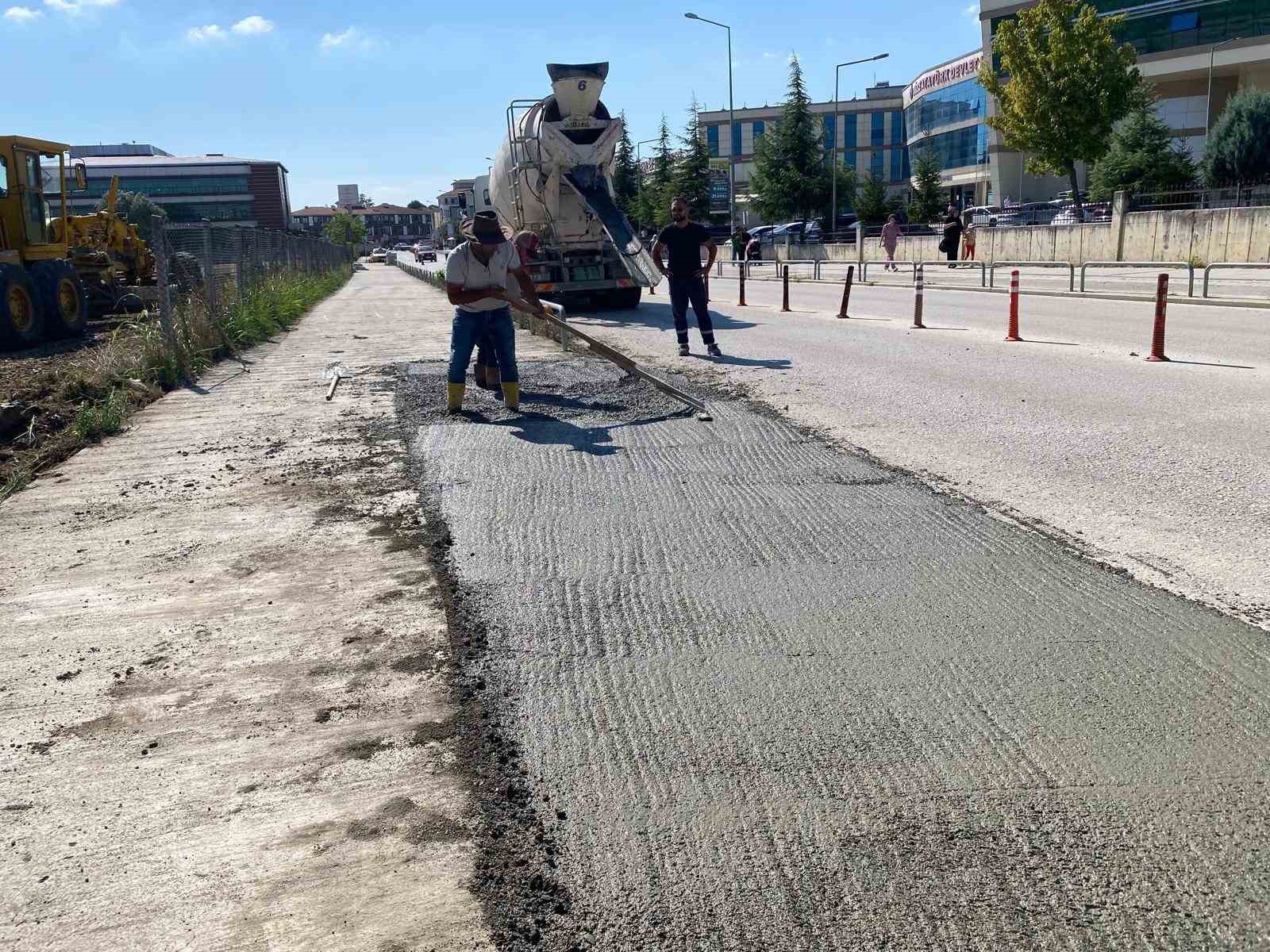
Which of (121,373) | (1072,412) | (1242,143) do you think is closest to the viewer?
(1072,412)

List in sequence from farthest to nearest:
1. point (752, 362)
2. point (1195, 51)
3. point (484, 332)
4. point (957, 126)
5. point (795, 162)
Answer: point (957, 126), point (795, 162), point (1195, 51), point (752, 362), point (484, 332)

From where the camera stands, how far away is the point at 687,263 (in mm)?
13492

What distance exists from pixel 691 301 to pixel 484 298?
4623mm

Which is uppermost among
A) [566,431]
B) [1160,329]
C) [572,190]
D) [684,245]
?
[572,190]

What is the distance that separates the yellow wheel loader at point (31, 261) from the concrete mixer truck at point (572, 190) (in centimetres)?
768

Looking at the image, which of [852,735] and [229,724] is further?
[229,724]

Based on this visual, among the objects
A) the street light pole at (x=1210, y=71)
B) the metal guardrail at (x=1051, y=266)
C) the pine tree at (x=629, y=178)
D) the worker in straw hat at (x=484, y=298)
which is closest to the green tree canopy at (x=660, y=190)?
the pine tree at (x=629, y=178)

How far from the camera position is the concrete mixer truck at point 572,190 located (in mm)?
19406

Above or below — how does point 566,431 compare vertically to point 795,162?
below

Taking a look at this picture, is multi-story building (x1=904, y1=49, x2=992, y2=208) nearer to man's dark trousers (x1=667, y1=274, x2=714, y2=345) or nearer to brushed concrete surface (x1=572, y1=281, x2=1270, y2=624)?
brushed concrete surface (x1=572, y1=281, x2=1270, y2=624)

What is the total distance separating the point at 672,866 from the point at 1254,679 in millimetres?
2208

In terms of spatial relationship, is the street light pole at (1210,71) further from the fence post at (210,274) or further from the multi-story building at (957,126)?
the fence post at (210,274)

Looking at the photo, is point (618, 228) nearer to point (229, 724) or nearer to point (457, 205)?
point (229, 724)

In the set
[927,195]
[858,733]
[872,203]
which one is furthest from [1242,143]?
[858,733]
